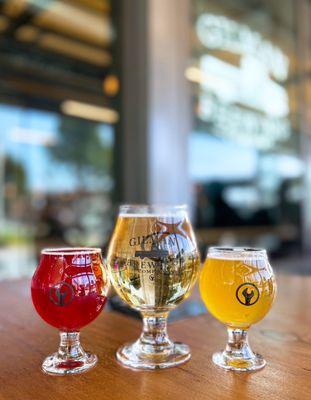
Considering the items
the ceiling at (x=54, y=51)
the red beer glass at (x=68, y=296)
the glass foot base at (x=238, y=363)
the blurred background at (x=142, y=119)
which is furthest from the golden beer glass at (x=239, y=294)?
the ceiling at (x=54, y=51)

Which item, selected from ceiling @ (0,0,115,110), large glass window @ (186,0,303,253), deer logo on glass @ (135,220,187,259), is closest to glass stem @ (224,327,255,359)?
deer logo on glass @ (135,220,187,259)

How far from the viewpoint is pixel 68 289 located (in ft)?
1.56

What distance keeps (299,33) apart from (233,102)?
116cm

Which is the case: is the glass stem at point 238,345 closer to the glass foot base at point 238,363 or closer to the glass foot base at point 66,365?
the glass foot base at point 238,363

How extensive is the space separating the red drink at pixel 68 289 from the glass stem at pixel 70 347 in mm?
13

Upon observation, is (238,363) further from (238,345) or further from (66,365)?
(66,365)

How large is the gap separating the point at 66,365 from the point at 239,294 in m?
0.21

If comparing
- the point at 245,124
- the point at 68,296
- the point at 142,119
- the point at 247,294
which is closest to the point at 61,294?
the point at 68,296

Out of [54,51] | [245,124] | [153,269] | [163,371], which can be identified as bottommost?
[163,371]

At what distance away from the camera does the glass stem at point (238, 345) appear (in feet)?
1.64

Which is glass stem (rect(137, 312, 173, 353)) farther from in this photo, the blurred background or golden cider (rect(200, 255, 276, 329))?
the blurred background

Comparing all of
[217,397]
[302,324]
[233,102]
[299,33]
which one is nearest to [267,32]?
[299,33]

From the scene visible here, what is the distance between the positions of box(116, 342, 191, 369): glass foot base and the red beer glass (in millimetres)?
41

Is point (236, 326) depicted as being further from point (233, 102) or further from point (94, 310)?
point (233, 102)
